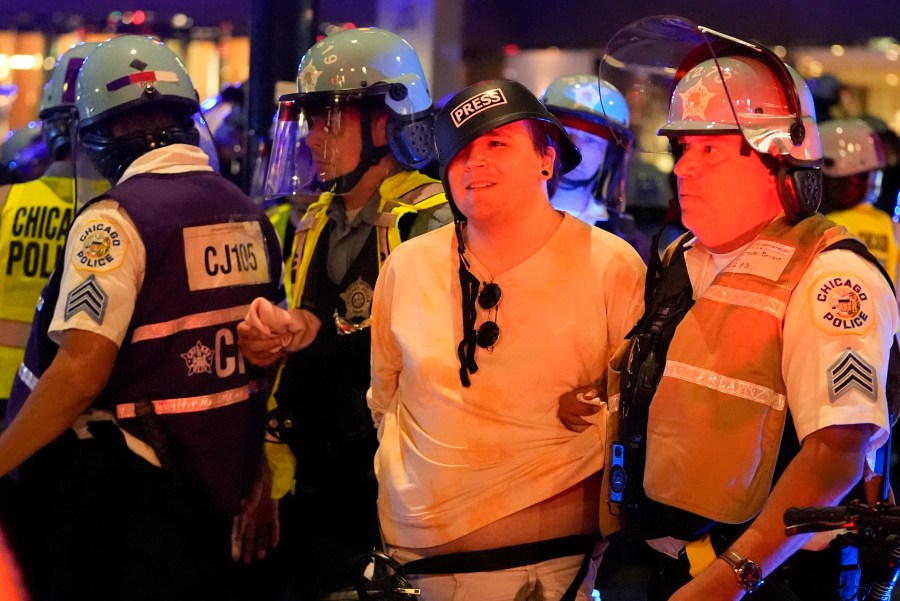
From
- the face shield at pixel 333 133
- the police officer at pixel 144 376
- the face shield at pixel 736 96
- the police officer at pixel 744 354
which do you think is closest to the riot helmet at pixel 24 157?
the police officer at pixel 144 376

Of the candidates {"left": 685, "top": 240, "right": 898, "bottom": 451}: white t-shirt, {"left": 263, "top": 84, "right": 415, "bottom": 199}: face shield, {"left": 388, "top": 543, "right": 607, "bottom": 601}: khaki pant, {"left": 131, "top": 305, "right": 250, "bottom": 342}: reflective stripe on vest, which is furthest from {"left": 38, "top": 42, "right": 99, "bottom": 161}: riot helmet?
{"left": 685, "top": 240, "right": 898, "bottom": 451}: white t-shirt

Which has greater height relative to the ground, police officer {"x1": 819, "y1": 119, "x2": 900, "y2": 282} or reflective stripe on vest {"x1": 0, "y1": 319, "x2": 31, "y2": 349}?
police officer {"x1": 819, "y1": 119, "x2": 900, "y2": 282}

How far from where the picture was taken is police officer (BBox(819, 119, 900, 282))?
6.26 m

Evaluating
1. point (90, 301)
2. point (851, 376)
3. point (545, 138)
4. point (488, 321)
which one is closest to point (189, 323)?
point (90, 301)

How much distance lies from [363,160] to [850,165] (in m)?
3.83

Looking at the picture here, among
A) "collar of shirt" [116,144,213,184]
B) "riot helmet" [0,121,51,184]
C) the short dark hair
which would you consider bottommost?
"riot helmet" [0,121,51,184]

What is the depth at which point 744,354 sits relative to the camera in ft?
7.96

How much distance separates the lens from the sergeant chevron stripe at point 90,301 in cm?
335

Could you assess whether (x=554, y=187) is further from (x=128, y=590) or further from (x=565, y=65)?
(x=565, y=65)

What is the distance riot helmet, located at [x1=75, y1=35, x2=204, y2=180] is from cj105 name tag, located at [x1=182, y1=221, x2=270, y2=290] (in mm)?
370

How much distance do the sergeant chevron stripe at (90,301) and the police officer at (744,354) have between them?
156cm

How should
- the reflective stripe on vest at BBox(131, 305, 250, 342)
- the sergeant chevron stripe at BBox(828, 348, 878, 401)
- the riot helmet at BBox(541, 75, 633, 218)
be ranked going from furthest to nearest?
the riot helmet at BBox(541, 75, 633, 218) < the reflective stripe on vest at BBox(131, 305, 250, 342) < the sergeant chevron stripe at BBox(828, 348, 878, 401)

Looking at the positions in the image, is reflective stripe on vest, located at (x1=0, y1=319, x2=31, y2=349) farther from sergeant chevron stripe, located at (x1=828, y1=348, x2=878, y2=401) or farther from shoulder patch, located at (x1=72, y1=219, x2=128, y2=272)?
sergeant chevron stripe, located at (x1=828, y1=348, x2=878, y2=401)

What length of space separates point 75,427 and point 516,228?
162 centimetres
